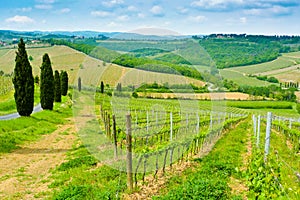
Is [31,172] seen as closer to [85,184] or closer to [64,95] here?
[85,184]

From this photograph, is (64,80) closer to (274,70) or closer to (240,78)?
(240,78)

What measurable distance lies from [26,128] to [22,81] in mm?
4875

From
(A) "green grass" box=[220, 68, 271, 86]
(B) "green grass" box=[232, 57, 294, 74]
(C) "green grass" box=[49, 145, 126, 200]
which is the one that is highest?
(B) "green grass" box=[232, 57, 294, 74]

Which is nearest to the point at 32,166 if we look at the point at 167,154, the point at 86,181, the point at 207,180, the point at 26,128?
the point at 86,181

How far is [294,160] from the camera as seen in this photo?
1382cm

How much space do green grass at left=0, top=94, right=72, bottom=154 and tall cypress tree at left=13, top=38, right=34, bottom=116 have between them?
1.18 m

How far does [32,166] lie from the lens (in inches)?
526

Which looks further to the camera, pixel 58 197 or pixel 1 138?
pixel 1 138

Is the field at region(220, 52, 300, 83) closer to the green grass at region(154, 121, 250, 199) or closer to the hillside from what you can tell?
the hillside

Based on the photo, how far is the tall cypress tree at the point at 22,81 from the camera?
2503cm

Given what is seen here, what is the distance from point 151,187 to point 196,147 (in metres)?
5.90

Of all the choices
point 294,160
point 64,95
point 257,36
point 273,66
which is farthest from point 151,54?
point 257,36

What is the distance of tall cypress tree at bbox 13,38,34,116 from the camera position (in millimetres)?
25031

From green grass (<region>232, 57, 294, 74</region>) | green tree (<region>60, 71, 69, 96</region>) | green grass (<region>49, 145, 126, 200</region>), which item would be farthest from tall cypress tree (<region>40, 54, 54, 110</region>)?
green grass (<region>232, 57, 294, 74</region>)
